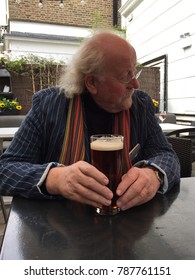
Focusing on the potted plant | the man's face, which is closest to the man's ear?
the man's face

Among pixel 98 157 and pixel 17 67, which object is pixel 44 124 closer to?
pixel 98 157

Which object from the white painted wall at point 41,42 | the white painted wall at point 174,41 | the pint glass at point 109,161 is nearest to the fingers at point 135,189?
the pint glass at point 109,161

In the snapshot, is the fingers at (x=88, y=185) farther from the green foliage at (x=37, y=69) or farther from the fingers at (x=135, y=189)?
the green foliage at (x=37, y=69)

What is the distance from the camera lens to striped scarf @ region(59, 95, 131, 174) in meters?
1.17

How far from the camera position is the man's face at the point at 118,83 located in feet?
3.82

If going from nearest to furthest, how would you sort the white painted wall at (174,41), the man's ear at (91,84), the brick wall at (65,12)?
the man's ear at (91,84) → the white painted wall at (174,41) → the brick wall at (65,12)

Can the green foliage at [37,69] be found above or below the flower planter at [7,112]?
above

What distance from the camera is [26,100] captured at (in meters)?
5.55

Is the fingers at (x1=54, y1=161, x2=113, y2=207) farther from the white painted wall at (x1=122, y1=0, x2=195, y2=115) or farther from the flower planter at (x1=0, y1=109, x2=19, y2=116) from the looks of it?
the white painted wall at (x1=122, y1=0, x2=195, y2=115)

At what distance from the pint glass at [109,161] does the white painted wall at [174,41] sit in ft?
15.7

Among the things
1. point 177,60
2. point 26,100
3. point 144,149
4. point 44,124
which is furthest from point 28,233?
point 177,60
